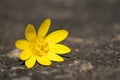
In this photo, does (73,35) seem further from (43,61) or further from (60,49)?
(43,61)

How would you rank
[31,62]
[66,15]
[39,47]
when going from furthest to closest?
[66,15] < [39,47] < [31,62]

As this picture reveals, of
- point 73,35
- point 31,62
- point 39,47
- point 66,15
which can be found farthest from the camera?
point 66,15

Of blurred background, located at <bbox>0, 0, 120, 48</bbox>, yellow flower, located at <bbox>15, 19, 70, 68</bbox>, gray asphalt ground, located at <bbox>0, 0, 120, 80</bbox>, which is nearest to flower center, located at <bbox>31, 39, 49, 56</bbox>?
yellow flower, located at <bbox>15, 19, 70, 68</bbox>

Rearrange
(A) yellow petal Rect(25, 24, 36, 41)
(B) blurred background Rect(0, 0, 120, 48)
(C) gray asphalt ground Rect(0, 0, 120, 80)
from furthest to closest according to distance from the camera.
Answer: (B) blurred background Rect(0, 0, 120, 48) < (A) yellow petal Rect(25, 24, 36, 41) < (C) gray asphalt ground Rect(0, 0, 120, 80)

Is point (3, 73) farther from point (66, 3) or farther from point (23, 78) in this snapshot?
point (66, 3)

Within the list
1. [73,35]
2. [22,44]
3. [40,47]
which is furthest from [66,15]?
[22,44]

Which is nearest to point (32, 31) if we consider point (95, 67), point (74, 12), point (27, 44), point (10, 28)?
point (27, 44)

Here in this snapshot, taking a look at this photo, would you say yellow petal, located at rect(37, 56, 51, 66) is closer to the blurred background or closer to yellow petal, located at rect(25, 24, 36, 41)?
yellow petal, located at rect(25, 24, 36, 41)
